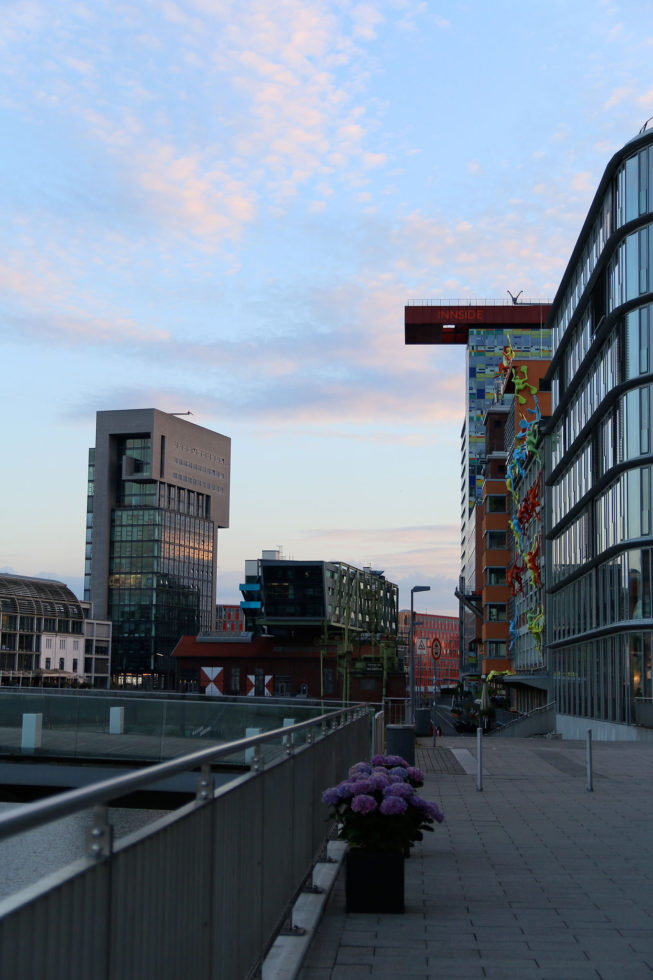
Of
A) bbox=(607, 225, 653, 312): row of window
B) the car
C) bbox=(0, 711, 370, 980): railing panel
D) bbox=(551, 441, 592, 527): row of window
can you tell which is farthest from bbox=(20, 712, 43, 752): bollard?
the car

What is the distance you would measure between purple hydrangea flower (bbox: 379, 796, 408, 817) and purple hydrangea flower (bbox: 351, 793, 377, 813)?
3.2 inches

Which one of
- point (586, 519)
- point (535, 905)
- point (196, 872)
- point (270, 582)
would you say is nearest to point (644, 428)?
point (586, 519)

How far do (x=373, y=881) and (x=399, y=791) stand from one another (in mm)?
738

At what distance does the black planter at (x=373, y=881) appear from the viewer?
9312mm

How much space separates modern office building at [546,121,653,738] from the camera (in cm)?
4494

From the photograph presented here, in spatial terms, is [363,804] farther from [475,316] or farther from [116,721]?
[475,316]

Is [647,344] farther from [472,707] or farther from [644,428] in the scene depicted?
[472,707]

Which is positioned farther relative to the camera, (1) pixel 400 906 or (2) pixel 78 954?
(1) pixel 400 906

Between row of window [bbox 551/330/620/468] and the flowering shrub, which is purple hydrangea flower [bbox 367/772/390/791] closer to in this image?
the flowering shrub

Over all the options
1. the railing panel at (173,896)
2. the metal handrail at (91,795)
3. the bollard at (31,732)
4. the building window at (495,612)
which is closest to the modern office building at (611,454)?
the bollard at (31,732)

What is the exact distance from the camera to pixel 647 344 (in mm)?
45094

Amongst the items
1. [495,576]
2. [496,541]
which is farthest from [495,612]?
[496,541]

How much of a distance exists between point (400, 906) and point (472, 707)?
71147 mm

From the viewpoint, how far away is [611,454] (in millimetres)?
48375
